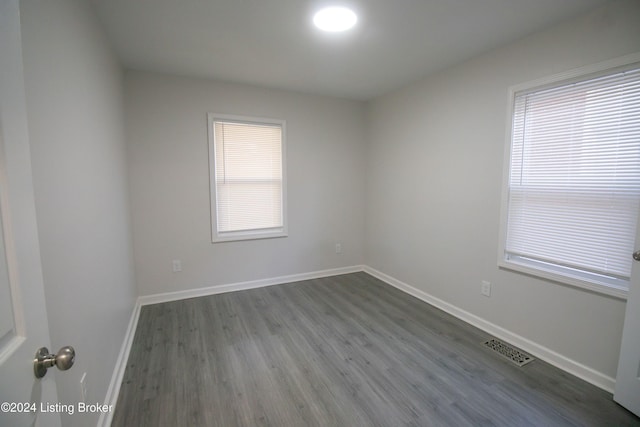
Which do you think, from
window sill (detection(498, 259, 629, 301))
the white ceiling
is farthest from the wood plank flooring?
the white ceiling

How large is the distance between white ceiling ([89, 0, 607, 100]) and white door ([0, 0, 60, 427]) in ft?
5.33

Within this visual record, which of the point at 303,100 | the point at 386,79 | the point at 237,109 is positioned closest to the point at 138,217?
the point at 237,109

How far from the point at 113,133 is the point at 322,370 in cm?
246

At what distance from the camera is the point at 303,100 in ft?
12.4

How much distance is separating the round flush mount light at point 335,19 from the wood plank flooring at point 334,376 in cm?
251

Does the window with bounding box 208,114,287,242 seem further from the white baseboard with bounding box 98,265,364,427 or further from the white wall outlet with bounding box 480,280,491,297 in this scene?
the white wall outlet with bounding box 480,280,491,297

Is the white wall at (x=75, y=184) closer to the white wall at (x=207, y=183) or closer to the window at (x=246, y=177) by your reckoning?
the white wall at (x=207, y=183)

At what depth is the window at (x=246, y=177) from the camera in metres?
3.42

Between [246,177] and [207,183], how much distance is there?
470mm

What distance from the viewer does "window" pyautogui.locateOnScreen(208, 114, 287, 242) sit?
11.2ft

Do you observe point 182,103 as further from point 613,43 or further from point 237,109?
point 613,43

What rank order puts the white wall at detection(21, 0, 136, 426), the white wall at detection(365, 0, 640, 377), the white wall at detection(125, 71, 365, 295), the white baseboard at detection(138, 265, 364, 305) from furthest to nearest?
the white baseboard at detection(138, 265, 364, 305) < the white wall at detection(125, 71, 365, 295) < the white wall at detection(365, 0, 640, 377) < the white wall at detection(21, 0, 136, 426)

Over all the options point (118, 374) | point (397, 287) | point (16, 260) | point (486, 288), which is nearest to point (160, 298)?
point (118, 374)

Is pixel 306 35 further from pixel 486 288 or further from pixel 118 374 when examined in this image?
pixel 118 374
